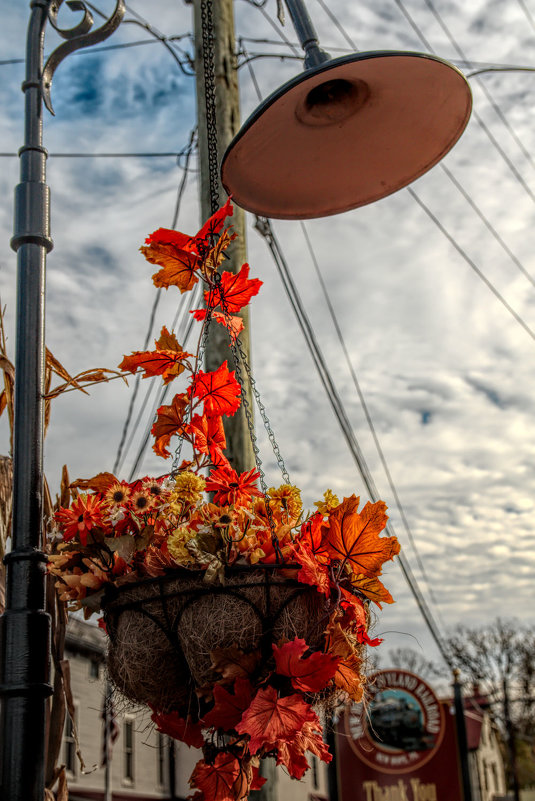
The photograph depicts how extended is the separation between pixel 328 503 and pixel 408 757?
8.07 meters

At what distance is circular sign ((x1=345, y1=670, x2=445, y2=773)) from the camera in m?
9.19

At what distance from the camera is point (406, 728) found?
9344 mm

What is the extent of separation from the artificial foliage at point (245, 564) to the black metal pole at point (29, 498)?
0.28 ft

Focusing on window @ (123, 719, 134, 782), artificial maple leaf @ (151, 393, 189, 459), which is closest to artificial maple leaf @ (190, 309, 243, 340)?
artificial maple leaf @ (151, 393, 189, 459)

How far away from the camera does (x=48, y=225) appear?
2.43 meters

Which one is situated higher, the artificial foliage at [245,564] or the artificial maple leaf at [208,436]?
the artificial maple leaf at [208,436]

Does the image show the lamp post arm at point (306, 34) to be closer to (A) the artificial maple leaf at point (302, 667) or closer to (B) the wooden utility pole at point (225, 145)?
(B) the wooden utility pole at point (225, 145)

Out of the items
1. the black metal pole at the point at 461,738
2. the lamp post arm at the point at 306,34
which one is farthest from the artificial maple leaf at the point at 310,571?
the black metal pole at the point at 461,738

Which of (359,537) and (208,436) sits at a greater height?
(208,436)

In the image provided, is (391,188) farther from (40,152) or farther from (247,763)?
(247,763)

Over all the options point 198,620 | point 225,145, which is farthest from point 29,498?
point 225,145

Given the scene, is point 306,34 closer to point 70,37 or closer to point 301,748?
point 70,37

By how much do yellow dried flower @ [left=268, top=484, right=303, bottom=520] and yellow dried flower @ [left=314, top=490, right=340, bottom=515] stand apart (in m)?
0.05

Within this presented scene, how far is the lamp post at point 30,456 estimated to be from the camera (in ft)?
6.48
